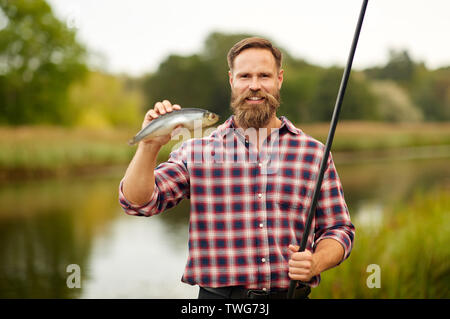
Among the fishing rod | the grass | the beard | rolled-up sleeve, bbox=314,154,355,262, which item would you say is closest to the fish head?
the beard

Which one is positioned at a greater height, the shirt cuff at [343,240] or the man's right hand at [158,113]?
the man's right hand at [158,113]

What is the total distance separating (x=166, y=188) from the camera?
1764 millimetres

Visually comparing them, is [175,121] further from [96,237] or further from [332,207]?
[96,237]

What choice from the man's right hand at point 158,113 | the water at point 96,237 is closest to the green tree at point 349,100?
the water at point 96,237

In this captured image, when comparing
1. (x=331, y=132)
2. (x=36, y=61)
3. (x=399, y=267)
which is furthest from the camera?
(x=36, y=61)

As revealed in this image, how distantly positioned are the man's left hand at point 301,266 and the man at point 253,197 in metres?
0.07

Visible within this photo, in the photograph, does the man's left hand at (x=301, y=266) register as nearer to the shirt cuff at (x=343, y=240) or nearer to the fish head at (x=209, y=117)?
the shirt cuff at (x=343, y=240)

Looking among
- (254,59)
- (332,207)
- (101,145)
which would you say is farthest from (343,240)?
(101,145)

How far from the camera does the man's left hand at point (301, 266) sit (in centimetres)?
161

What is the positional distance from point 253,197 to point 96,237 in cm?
1062

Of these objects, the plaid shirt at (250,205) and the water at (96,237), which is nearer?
the plaid shirt at (250,205)

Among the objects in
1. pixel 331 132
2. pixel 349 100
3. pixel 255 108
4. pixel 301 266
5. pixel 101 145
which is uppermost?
pixel 349 100

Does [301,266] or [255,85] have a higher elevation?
[255,85]

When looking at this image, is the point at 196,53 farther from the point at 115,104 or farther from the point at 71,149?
the point at 71,149
